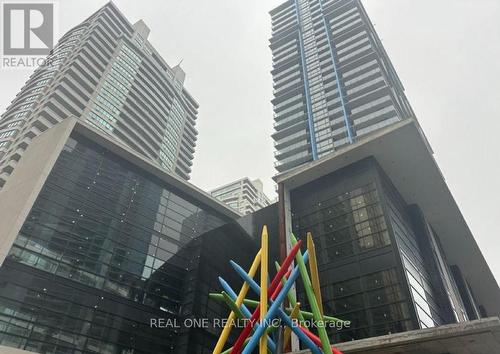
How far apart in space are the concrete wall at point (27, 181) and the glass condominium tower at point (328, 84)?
50.0 m

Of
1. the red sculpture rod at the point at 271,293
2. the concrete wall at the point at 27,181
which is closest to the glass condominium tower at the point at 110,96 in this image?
the concrete wall at the point at 27,181

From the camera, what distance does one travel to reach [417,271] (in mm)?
27344

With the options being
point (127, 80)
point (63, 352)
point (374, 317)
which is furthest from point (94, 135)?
point (127, 80)

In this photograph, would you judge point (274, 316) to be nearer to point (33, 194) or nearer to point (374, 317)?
point (374, 317)

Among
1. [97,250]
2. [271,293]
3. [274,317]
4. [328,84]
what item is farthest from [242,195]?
[274,317]

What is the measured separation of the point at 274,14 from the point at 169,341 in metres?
106

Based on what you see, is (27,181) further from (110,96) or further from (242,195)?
(242,195)

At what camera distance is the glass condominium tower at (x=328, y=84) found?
7244cm

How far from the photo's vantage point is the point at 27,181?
28953 millimetres

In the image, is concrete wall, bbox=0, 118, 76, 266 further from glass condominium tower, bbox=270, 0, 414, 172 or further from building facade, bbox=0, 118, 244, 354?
glass condominium tower, bbox=270, 0, 414, 172

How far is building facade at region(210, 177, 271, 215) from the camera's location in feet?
395

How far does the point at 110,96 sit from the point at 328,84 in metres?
45.9

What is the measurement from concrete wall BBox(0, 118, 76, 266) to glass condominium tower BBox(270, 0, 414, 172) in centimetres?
5003

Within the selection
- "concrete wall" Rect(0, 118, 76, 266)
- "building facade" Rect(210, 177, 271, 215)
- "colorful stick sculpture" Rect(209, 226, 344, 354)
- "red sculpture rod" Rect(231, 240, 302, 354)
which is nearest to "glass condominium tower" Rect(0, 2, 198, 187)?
"concrete wall" Rect(0, 118, 76, 266)
